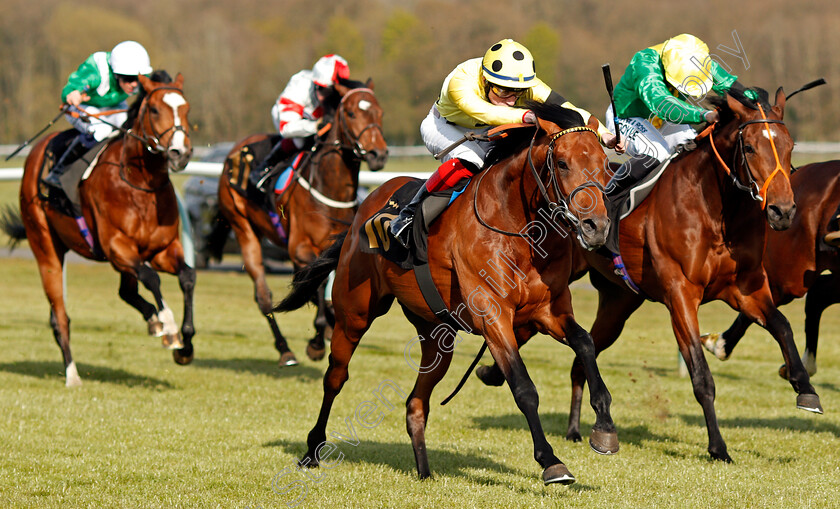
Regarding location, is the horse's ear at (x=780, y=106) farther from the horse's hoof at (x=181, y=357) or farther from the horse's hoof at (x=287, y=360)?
the horse's hoof at (x=181, y=357)

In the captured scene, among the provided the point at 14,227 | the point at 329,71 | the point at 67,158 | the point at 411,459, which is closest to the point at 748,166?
the point at 411,459

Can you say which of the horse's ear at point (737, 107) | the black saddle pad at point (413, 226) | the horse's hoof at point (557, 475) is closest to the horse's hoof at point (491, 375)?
the black saddle pad at point (413, 226)

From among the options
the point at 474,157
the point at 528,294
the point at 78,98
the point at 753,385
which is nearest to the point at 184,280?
the point at 78,98

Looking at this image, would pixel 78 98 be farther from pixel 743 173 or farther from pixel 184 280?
pixel 743 173

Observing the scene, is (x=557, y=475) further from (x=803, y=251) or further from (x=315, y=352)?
(x=315, y=352)

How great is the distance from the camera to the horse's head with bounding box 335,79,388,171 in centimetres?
850

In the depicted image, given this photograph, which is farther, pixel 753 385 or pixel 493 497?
pixel 753 385

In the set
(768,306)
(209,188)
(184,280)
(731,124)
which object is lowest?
(209,188)

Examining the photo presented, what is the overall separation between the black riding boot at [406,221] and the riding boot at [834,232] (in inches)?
115

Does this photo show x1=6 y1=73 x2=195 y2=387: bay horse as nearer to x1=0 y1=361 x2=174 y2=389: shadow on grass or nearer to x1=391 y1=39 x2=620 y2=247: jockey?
x1=0 y1=361 x2=174 y2=389: shadow on grass

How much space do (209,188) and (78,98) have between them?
7427 mm

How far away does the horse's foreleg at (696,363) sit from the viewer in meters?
5.43

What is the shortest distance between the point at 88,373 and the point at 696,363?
5.47 metres

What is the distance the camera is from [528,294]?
4.44 meters
